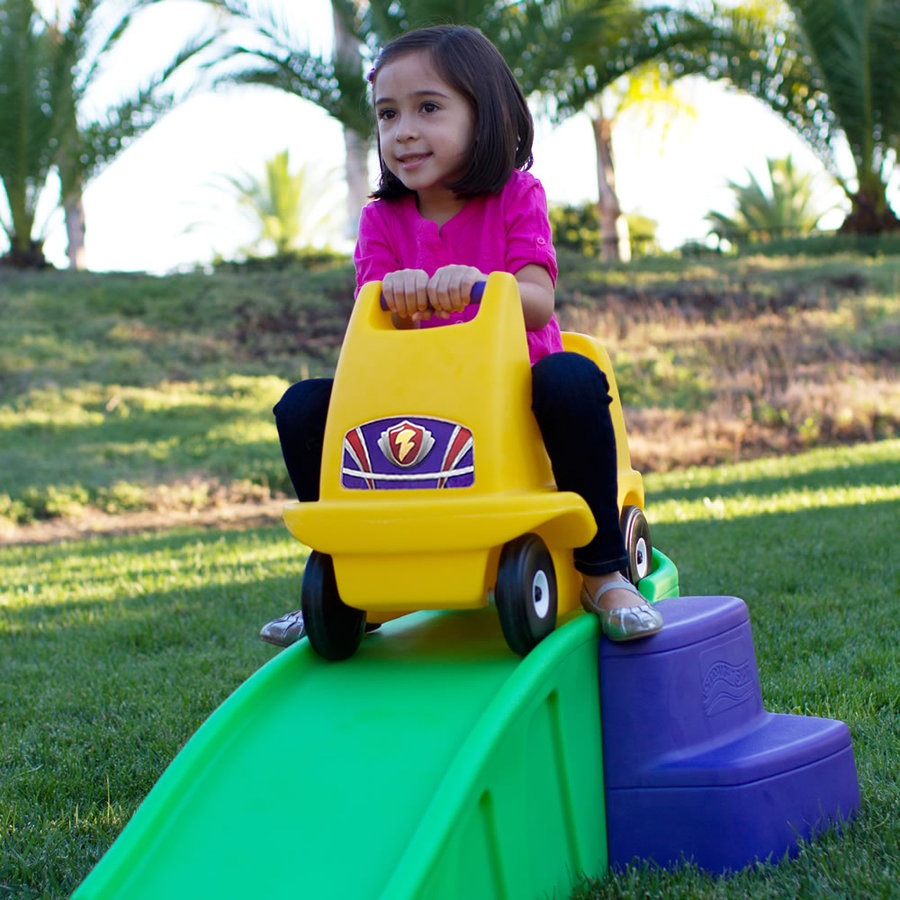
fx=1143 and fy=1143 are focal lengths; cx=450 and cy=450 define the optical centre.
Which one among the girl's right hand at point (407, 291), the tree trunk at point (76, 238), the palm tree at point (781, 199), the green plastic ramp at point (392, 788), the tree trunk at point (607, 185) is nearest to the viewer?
the green plastic ramp at point (392, 788)

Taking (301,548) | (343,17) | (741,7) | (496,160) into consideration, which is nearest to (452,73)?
(496,160)

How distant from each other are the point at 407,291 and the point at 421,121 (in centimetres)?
44

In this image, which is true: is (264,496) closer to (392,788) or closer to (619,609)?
(619,609)

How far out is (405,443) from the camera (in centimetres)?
225

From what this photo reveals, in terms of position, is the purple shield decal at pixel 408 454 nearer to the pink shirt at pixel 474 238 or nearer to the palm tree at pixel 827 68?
the pink shirt at pixel 474 238

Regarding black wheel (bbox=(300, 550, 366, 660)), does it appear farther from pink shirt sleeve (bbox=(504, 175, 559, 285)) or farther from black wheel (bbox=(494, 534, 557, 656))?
pink shirt sleeve (bbox=(504, 175, 559, 285))

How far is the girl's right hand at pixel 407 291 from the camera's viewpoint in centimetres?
236

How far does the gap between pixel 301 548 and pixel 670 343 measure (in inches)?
291

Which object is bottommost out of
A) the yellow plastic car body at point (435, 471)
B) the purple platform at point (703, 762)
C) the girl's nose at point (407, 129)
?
the purple platform at point (703, 762)

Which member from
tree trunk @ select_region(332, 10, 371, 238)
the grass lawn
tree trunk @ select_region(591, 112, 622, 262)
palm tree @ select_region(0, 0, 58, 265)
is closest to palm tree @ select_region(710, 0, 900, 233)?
the grass lawn

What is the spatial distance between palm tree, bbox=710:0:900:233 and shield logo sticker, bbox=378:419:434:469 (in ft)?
46.0

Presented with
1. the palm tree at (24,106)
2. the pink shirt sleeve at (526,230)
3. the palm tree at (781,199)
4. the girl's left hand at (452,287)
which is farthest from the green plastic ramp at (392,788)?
the palm tree at (781,199)

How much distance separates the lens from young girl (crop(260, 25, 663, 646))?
2.32 meters

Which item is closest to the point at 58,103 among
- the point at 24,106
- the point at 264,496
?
the point at 24,106
